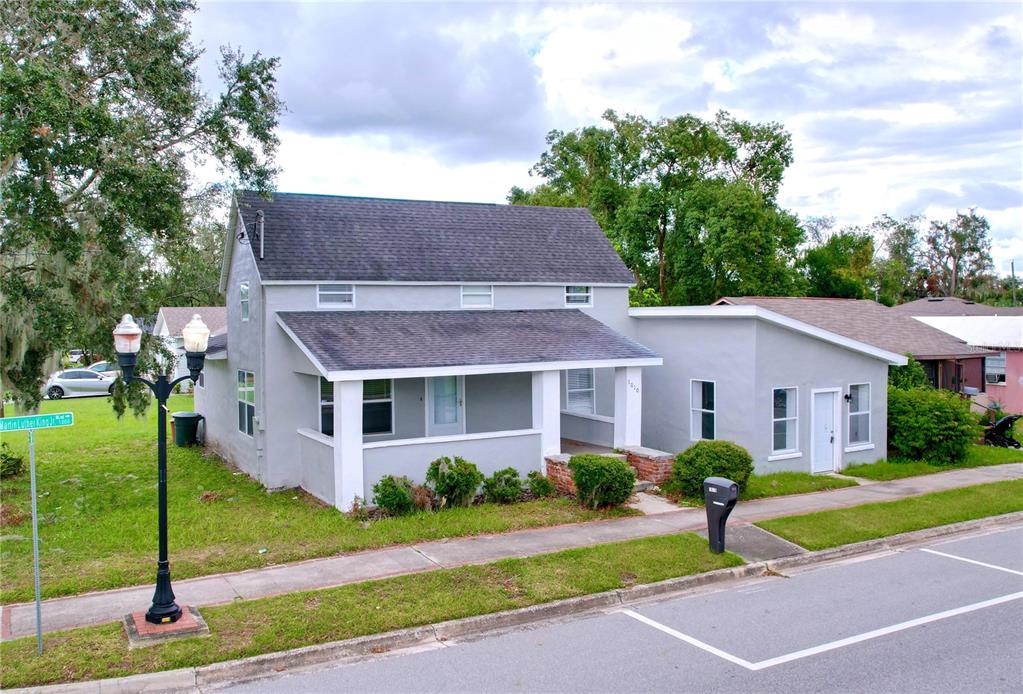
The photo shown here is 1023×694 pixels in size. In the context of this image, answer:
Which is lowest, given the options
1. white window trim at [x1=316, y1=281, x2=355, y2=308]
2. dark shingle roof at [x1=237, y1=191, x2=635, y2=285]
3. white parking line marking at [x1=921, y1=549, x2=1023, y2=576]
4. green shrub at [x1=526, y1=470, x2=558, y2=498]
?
white parking line marking at [x1=921, y1=549, x2=1023, y2=576]

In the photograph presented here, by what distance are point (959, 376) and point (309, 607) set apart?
25406mm

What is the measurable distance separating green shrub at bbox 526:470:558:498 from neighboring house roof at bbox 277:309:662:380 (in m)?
2.16

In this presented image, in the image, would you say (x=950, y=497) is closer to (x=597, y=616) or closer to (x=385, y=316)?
(x=597, y=616)

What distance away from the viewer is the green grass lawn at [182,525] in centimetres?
1127

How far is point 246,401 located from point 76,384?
2493 centimetres

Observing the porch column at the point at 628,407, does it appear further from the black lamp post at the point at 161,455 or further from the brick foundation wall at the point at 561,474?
the black lamp post at the point at 161,455

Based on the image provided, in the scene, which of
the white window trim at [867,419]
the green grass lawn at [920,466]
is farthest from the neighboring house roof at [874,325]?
the green grass lawn at [920,466]

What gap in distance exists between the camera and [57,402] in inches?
1427

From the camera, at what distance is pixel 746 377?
1738 centimetres

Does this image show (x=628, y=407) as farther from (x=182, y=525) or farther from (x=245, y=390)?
(x=182, y=525)

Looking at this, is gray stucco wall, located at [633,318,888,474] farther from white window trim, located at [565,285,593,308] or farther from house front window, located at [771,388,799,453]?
white window trim, located at [565,285,593,308]

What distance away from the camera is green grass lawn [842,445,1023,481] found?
18.4 m

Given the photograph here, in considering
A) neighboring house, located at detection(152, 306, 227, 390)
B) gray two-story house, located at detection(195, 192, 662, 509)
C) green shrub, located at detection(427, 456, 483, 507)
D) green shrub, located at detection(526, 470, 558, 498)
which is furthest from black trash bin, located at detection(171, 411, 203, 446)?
neighboring house, located at detection(152, 306, 227, 390)

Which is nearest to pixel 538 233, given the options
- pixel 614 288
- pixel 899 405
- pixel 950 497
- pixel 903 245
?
pixel 614 288
